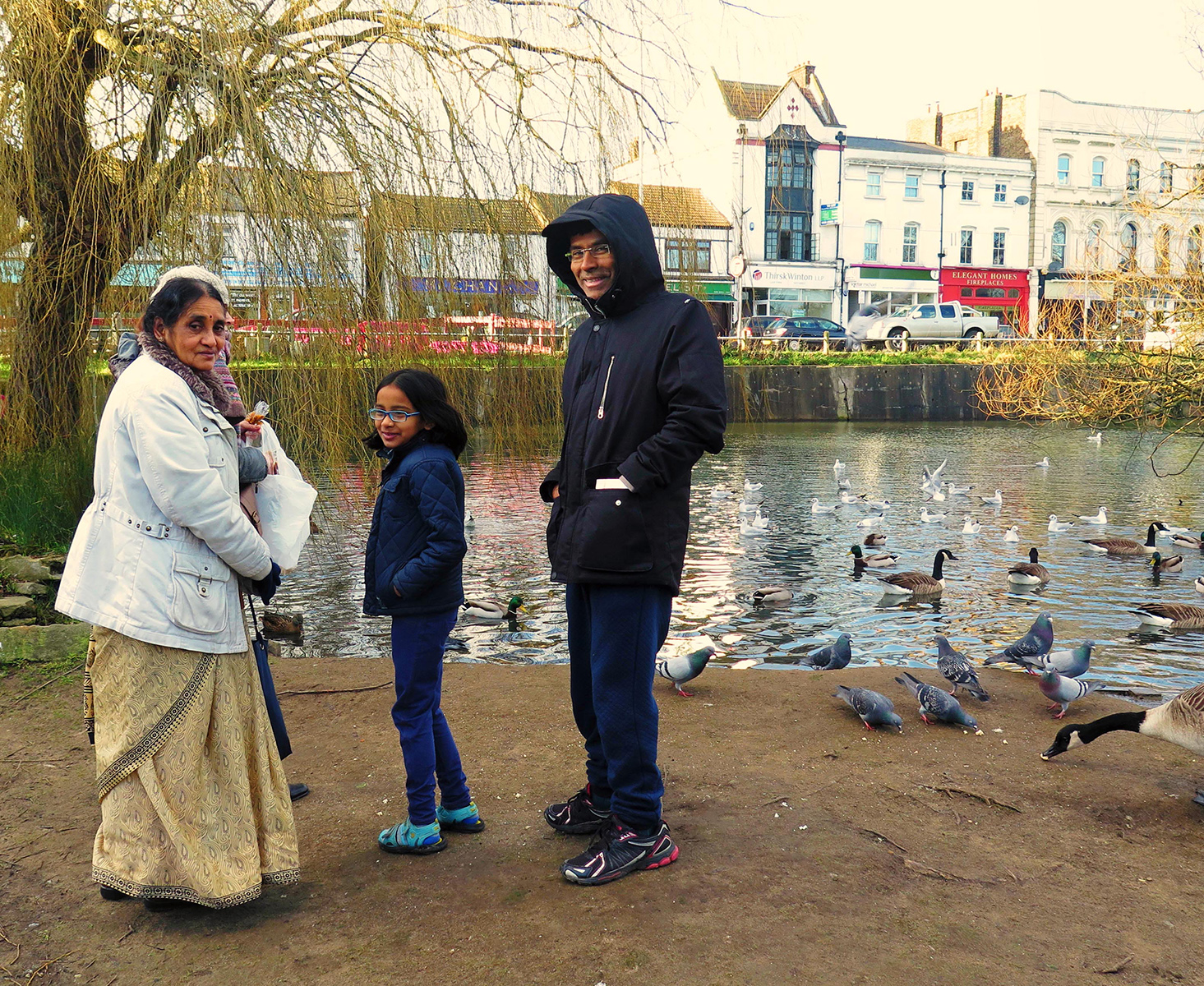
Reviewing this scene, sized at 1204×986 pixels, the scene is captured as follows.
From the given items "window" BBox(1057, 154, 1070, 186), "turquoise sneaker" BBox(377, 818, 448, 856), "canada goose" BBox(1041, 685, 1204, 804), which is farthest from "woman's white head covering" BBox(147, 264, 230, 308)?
"window" BBox(1057, 154, 1070, 186)

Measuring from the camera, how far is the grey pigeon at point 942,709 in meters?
5.19

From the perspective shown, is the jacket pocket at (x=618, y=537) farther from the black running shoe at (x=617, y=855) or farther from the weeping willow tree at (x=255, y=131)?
the weeping willow tree at (x=255, y=131)

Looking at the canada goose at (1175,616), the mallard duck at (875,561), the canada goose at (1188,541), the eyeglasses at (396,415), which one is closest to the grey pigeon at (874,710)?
the eyeglasses at (396,415)

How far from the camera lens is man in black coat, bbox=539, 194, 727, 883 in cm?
320

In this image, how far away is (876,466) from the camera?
24344mm

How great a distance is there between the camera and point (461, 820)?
372cm

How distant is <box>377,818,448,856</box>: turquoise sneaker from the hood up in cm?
198

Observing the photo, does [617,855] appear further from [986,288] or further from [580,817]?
[986,288]

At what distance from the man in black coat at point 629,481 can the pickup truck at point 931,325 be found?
39.7m

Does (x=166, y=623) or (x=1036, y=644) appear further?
(x=1036, y=644)

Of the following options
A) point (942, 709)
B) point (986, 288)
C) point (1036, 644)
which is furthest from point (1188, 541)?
point (986, 288)

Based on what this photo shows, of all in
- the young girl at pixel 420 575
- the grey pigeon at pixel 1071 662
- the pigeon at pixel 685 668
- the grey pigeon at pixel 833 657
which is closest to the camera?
the young girl at pixel 420 575

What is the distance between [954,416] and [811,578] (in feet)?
87.4

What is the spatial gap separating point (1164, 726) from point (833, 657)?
11.3 feet
